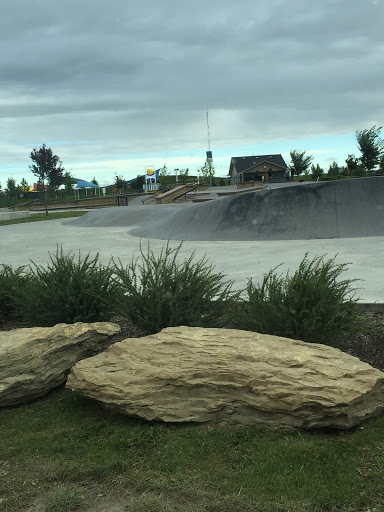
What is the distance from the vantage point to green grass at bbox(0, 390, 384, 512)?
2.77 meters

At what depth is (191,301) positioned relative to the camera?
506 centimetres

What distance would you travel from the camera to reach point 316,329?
465cm

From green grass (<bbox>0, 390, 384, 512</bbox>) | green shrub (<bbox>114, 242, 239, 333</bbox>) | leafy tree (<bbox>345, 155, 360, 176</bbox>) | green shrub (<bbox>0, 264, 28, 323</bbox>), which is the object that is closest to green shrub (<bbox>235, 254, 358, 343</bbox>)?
green shrub (<bbox>114, 242, 239, 333</bbox>)

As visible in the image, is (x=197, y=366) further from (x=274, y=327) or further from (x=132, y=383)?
(x=274, y=327)

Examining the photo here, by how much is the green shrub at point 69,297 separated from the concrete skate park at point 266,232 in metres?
3.72

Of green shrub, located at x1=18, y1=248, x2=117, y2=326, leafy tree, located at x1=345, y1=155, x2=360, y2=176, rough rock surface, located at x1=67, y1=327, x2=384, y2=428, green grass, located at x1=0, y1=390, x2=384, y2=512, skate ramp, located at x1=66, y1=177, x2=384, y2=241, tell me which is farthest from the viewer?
leafy tree, located at x1=345, y1=155, x2=360, y2=176

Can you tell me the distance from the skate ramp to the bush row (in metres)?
8.78

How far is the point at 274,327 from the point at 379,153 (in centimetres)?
5349

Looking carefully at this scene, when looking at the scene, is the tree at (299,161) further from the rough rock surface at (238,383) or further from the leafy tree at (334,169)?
the rough rock surface at (238,383)

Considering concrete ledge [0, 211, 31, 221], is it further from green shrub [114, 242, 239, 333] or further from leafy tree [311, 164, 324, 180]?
leafy tree [311, 164, 324, 180]

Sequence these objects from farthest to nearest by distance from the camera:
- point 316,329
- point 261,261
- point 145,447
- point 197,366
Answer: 1. point 261,261
2. point 316,329
3. point 197,366
4. point 145,447

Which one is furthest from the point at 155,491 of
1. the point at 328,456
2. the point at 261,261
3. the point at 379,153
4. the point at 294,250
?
the point at 379,153

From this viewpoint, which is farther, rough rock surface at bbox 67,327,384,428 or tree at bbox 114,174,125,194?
tree at bbox 114,174,125,194

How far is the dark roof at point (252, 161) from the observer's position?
76.2 meters
